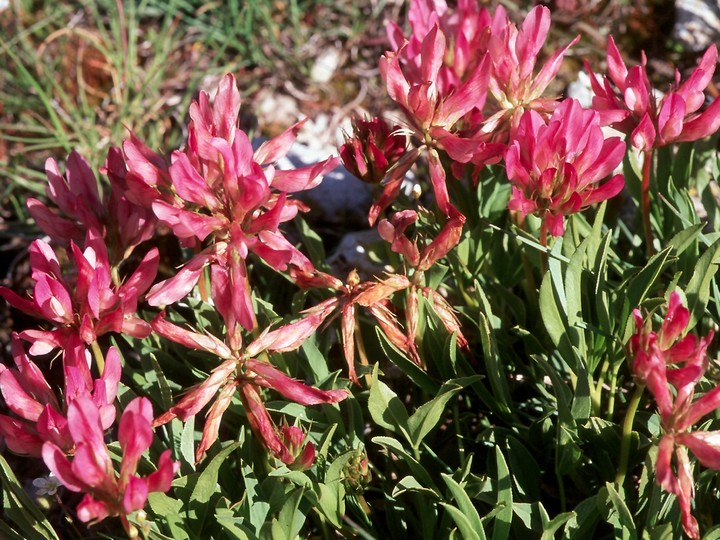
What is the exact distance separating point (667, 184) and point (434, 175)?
822 mm

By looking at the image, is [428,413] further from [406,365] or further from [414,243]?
[414,243]

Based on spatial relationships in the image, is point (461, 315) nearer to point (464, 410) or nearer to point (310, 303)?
point (464, 410)

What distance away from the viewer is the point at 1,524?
2016 millimetres

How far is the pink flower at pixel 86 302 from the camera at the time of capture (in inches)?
73.2

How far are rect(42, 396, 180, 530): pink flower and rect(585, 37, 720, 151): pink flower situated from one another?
4.35 feet

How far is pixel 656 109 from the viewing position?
6.91 feet

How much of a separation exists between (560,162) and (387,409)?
708 millimetres

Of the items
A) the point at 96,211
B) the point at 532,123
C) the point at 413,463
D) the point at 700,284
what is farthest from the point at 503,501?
the point at 96,211

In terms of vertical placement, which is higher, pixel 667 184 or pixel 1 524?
pixel 667 184

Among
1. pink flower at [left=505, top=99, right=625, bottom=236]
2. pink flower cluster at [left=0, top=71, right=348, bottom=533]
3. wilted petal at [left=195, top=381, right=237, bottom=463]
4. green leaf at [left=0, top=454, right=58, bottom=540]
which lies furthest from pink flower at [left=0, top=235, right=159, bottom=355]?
pink flower at [left=505, top=99, right=625, bottom=236]

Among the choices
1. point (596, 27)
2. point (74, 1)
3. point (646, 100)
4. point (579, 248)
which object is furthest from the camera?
point (74, 1)

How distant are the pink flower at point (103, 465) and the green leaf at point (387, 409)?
547 millimetres

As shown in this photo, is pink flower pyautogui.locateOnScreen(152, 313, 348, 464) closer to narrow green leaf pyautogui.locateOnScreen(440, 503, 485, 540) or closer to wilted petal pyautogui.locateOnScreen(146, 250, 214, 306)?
wilted petal pyautogui.locateOnScreen(146, 250, 214, 306)

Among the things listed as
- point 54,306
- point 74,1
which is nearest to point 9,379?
point 54,306
